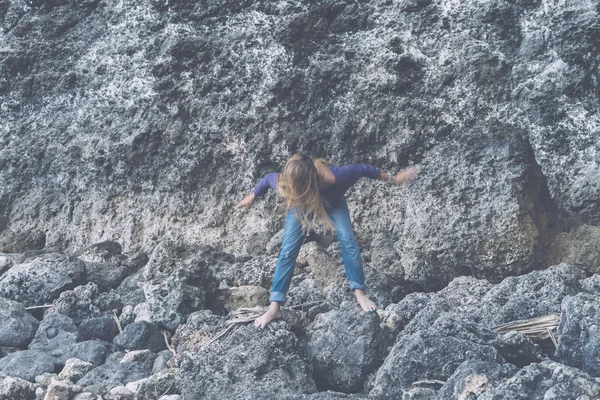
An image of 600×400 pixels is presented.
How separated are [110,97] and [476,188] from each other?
363cm

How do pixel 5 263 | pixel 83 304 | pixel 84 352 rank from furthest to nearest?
pixel 5 263
pixel 83 304
pixel 84 352

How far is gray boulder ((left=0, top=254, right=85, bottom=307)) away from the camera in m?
6.34

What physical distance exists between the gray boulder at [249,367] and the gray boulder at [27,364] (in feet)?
3.43

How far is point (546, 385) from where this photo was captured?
347cm

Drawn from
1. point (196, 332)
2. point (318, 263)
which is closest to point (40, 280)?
point (196, 332)

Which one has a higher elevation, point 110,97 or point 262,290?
point 110,97

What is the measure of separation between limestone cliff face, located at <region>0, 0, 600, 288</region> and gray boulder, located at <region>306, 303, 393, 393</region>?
142 centimetres

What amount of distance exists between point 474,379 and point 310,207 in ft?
5.56

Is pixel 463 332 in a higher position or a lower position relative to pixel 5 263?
lower

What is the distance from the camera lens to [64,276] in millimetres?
6469

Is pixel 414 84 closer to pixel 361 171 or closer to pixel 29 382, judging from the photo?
pixel 361 171

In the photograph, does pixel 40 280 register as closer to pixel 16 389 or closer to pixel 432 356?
pixel 16 389

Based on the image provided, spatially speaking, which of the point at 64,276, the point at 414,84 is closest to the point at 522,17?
the point at 414,84

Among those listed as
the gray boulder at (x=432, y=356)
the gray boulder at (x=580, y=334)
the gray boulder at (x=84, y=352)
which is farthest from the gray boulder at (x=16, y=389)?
the gray boulder at (x=580, y=334)
